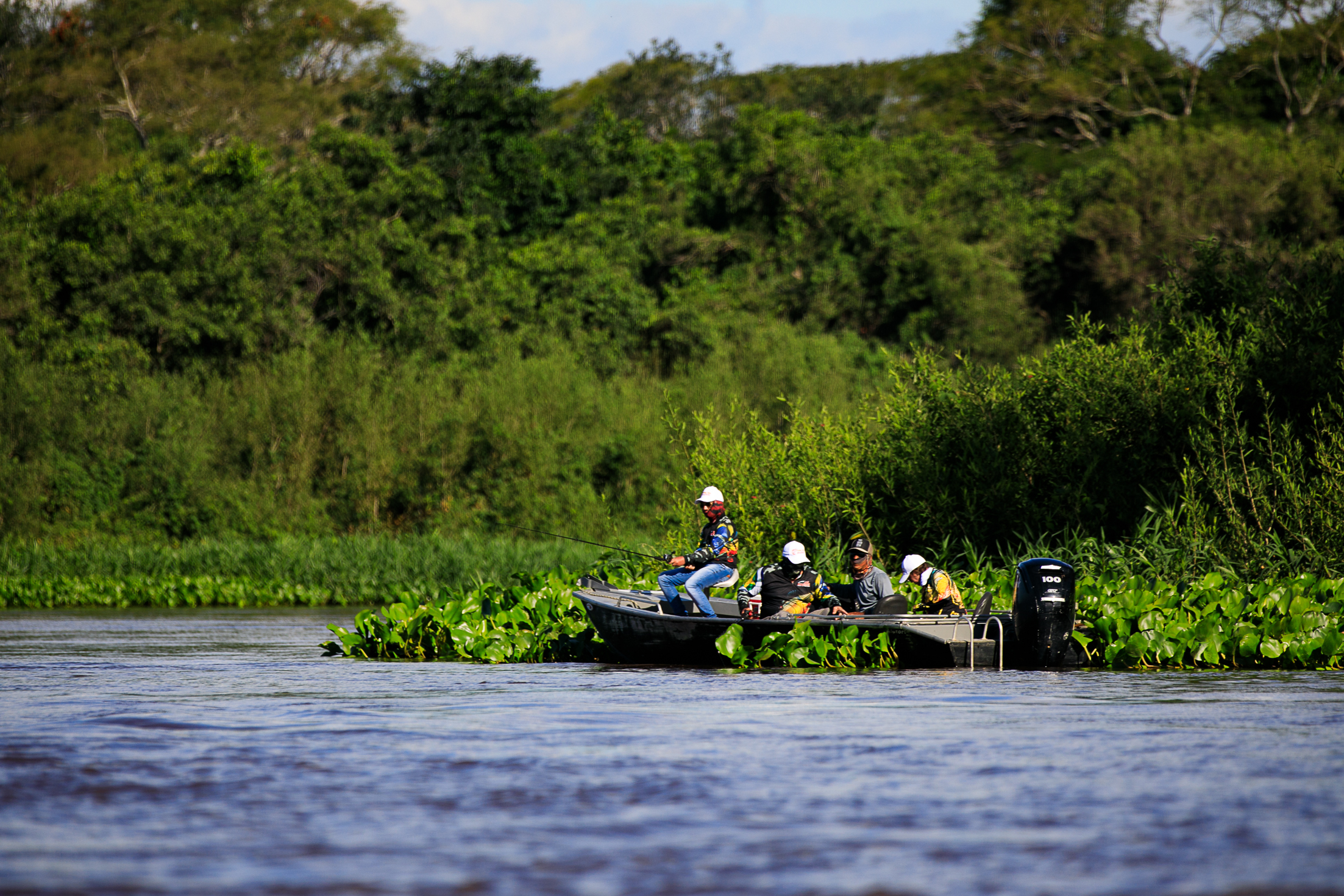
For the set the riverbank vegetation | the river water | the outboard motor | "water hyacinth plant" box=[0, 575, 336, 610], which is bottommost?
"water hyacinth plant" box=[0, 575, 336, 610]

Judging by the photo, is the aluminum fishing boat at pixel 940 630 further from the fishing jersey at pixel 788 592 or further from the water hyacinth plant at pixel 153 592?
the water hyacinth plant at pixel 153 592

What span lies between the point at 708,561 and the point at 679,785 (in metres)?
7.40

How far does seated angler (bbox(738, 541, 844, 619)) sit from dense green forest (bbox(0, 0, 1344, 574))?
1723 cm

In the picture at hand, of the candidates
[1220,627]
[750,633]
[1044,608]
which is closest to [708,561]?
[750,633]

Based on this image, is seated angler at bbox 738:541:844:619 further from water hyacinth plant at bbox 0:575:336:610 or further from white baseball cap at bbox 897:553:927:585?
water hyacinth plant at bbox 0:575:336:610

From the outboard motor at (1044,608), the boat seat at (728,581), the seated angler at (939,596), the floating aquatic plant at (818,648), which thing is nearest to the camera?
the outboard motor at (1044,608)

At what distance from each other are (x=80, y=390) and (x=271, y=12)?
20.7 meters

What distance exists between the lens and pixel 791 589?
50.7ft

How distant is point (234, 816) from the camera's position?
7.74m

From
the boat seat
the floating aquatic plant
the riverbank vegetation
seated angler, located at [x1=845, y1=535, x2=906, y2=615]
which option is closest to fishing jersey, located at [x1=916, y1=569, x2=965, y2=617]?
seated angler, located at [x1=845, y1=535, x2=906, y2=615]

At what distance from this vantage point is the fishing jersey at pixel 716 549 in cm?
1591

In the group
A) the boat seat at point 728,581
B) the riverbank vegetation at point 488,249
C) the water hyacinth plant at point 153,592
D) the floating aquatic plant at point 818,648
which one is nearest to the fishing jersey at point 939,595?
the floating aquatic plant at point 818,648

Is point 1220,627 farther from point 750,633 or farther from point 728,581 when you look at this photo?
point 728,581

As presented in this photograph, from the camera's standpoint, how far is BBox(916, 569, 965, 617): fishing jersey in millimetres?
15133
